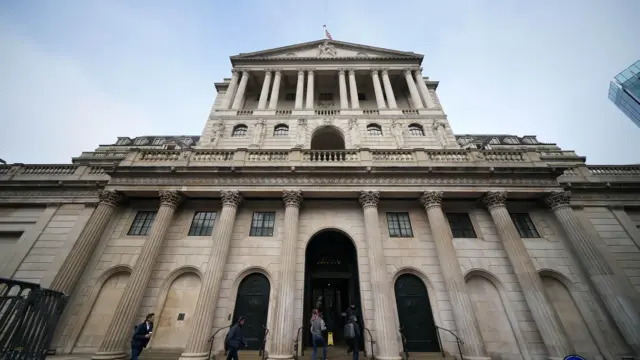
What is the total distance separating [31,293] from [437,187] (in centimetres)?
1495

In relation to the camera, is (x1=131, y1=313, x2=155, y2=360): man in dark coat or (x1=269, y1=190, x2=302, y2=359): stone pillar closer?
(x1=131, y1=313, x2=155, y2=360): man in dark coat

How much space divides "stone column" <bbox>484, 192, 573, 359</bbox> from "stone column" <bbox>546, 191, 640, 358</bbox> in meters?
2.22

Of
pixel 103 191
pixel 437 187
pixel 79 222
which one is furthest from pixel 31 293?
pixel 437 187

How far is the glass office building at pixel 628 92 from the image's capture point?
145 ft

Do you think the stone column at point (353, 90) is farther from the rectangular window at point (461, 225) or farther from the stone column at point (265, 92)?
the rectangular window at point (461, 225)

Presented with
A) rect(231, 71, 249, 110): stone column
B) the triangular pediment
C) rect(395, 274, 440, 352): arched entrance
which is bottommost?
rect(395, 274, 440, 352): arched entrance

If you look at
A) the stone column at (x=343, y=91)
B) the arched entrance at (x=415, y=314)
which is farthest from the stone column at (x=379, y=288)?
the stone column at (x=343, y=91)

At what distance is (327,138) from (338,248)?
28.3ft

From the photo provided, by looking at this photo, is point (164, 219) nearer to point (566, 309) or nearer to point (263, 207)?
point (263, 207)

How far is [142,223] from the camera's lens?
39.9 feet

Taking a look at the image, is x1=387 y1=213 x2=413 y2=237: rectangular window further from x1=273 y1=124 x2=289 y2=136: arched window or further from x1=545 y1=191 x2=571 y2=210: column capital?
x1=273 y1=124 x2=289 y2=136: arched window

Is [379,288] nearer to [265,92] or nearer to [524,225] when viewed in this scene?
[524,225]

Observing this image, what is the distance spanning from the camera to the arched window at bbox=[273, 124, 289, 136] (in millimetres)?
16570

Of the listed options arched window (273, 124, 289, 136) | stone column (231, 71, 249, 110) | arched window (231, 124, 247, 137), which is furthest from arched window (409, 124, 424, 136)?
stone column (231, 71, 249, 110)
